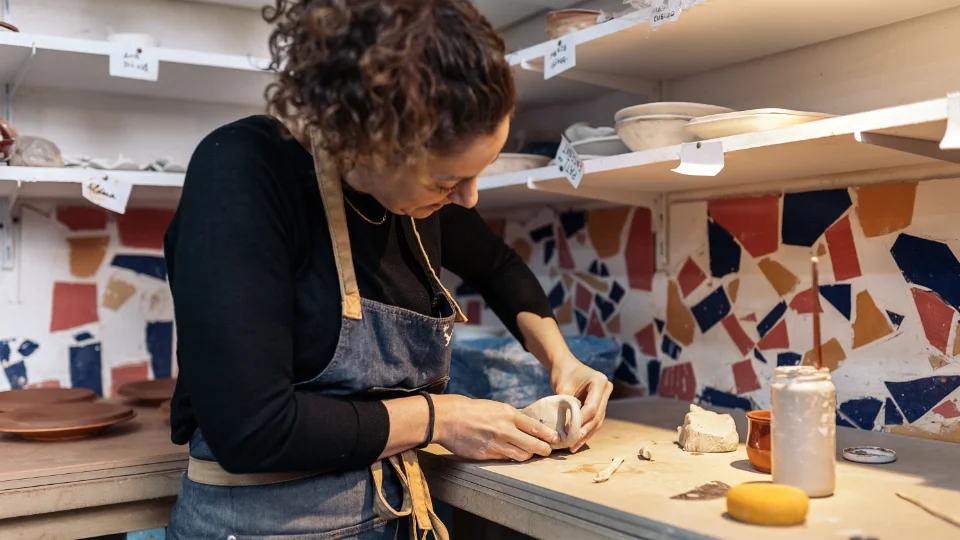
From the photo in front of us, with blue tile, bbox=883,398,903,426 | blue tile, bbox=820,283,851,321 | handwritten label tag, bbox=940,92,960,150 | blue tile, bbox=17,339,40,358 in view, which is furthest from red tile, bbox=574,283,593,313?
blue tile, bbox=17,339,40,358

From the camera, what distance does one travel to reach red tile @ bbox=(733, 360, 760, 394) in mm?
1861

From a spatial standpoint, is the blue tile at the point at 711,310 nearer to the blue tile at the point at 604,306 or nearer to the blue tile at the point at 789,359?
the blue tile at the point at 789,359

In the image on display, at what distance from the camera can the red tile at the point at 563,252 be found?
239cm

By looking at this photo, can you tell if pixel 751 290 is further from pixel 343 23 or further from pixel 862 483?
pixel 343 23

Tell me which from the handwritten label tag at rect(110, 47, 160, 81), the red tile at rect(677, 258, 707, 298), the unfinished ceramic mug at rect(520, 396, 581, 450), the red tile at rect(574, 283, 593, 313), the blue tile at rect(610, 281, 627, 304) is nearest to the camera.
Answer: the unfinished ceramic mug at rect(520, 396, 581, 450)

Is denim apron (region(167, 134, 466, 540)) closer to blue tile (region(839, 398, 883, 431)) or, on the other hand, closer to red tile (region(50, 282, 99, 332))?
blue tile (region(839, 398, 883, 431))

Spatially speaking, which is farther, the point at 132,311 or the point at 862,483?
the point at 132,311

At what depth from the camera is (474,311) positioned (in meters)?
2.76

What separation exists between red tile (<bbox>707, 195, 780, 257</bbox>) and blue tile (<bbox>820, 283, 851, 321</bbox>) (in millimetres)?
156

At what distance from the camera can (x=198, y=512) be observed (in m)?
1.21

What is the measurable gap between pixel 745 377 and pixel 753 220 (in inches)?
14.1

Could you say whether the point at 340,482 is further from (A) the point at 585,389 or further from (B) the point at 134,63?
(B) the point at 134,63

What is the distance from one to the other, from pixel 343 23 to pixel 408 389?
0.57 metres

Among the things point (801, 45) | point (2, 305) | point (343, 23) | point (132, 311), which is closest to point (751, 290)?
point (801, 45)
